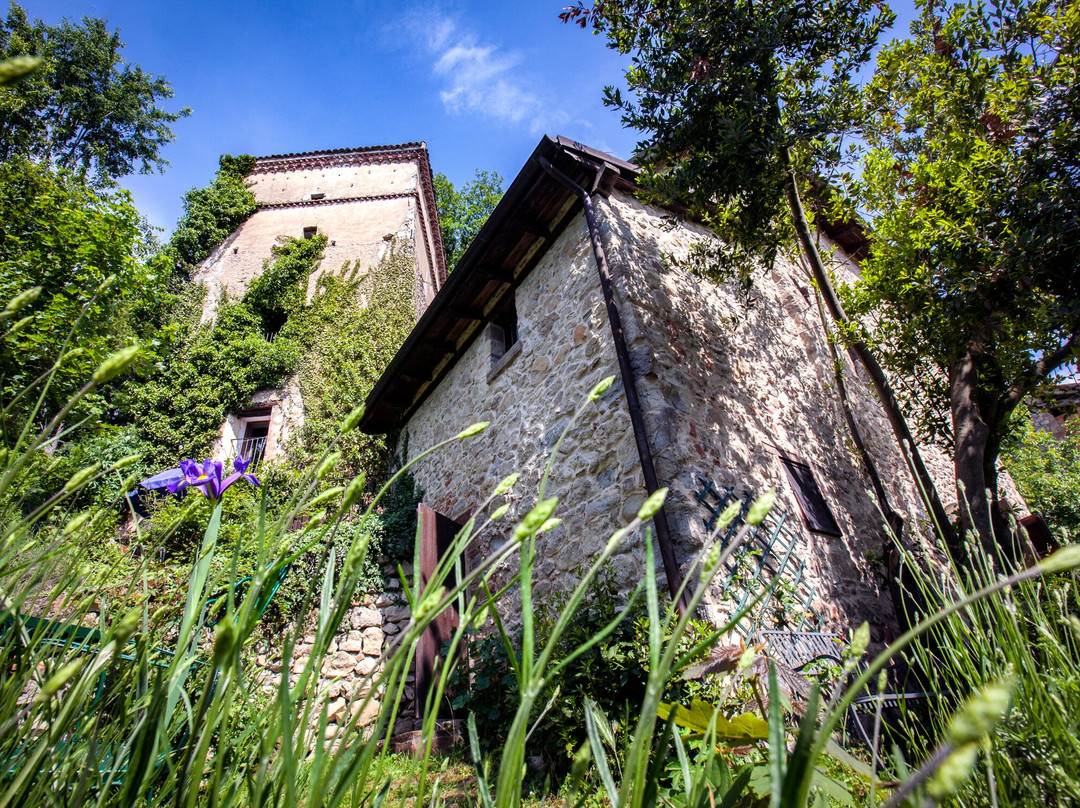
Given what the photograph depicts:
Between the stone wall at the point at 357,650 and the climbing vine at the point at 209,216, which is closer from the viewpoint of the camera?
the stone wall at the point at 357,650

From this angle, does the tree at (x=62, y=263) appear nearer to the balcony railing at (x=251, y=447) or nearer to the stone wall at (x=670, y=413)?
the balcony railing at (x=251, y=447)

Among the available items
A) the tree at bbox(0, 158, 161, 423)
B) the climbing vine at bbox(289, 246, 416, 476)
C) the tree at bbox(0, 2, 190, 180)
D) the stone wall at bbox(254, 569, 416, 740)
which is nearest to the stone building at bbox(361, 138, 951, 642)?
the stone wall at bbox(254, 569, 416, 740)

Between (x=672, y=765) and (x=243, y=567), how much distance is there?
5274 millimetres

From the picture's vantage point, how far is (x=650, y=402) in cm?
373

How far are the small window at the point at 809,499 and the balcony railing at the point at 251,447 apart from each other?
10.4 metres

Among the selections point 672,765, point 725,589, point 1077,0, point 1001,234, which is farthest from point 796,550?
point 1077,0

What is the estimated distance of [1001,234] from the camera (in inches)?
150

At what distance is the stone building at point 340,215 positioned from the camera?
1487 centimetres

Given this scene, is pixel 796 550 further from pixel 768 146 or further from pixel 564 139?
pixel 564 139

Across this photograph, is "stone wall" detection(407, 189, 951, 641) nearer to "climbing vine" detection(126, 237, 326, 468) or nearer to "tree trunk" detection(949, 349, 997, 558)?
"tree trunk" detection(949, 349, 997, 558)

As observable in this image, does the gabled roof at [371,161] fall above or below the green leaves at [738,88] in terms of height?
above

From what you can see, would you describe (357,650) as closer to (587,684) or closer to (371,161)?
(587,684)

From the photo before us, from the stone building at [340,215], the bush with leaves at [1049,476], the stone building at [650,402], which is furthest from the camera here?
the stone building at [340,215]

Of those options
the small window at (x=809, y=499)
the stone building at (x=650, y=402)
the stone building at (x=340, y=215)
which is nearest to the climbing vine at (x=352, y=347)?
the stone building at (x=340, y=215)
